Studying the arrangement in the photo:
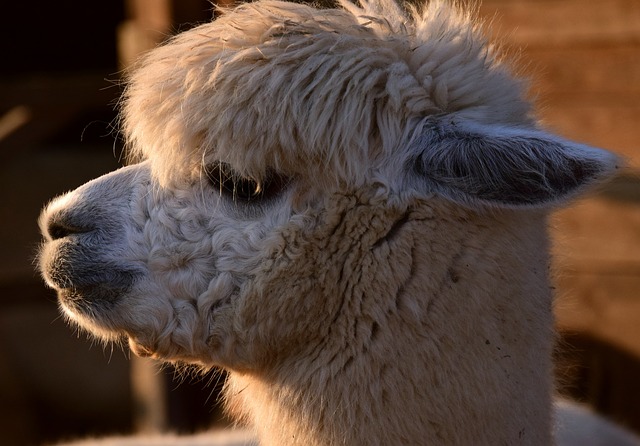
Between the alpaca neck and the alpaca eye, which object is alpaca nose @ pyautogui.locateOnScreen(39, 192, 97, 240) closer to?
the alpaca eye

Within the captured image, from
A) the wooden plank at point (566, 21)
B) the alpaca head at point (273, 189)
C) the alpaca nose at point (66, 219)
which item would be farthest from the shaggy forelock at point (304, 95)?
the wooden plank at point (566, 21)

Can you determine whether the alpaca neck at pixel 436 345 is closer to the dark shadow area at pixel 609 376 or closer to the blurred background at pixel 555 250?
the blurred background at pixel 555 250

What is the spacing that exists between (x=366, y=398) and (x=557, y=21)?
328 cm

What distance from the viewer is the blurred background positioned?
14.9 feet

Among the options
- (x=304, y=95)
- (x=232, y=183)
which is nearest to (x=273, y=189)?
(x=232, y=183)

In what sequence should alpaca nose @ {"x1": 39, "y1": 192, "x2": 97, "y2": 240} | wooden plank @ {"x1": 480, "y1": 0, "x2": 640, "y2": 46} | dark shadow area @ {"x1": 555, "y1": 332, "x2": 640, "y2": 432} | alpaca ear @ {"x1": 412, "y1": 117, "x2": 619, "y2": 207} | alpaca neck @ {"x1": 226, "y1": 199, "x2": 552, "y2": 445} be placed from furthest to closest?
dark shadow area @ {"x1": 555, "y1": 332, "x2": 640, "y2": 432}
wooden plank @ {"x1": 480, "y1": 0, "x2": 640, "y2": 46}
alpaca nose @ {"x1": 39, "y1": 192, "x2": 97, "y2": 240}
alpaca neck @ {"x1": 226, "y1": 199, "x2": 552, "y2": 445}
alpaca ear @ {"x1": 412, "y1": 117, "x2": 619, "y2": 207}

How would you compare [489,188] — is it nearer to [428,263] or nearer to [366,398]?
[428,263]

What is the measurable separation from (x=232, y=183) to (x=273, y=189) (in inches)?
4.1

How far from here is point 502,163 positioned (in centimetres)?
195

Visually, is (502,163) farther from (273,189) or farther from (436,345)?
(273,189)

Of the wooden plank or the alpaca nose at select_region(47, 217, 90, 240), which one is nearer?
the alpaca nose at select_region(47, 217, 90, 240)

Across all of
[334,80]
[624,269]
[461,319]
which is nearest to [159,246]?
[334,80]

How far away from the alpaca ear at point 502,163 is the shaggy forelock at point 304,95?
88 millimetres

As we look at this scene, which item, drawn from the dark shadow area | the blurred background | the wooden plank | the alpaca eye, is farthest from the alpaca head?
the dark shadow area
